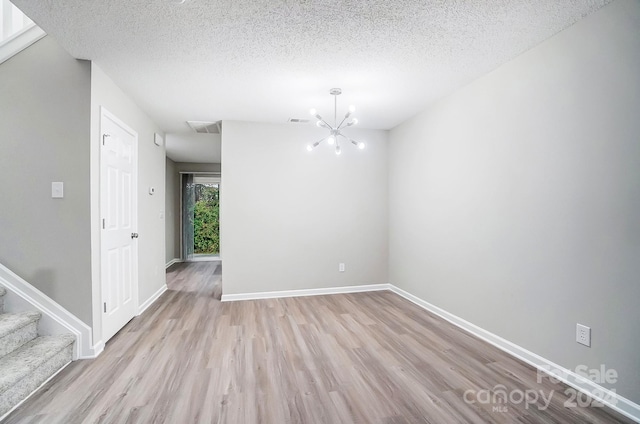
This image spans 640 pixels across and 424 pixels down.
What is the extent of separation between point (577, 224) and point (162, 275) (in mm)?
5030

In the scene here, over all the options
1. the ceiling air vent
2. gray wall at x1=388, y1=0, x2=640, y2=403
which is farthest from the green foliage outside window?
gray wall at x1=388, y1=0, x2=640, y2=403

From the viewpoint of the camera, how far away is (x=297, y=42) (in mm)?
2348

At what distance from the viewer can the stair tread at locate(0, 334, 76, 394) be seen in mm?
1886

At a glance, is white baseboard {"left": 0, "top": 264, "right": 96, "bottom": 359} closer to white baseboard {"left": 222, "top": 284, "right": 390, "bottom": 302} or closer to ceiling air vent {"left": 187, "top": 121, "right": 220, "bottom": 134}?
white baseboard {"left": 222, "top": 284, "right": 390, "bottom": 302}

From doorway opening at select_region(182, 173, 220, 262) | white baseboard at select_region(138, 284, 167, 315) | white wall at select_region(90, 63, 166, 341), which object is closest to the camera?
white wall at select_region(90, 63, 166, 341)

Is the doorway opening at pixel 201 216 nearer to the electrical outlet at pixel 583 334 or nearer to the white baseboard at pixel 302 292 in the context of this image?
the white baseboard at pixel 302 292

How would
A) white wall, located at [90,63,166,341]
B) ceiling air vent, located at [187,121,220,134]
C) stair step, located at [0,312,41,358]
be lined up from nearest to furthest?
1. stair step, located at [0,312,41,358]
2. white wall, located at [90,63,166,341]
3. ceiling air vent, located at [187,121,220,134]

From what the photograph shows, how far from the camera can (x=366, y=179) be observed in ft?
15.6

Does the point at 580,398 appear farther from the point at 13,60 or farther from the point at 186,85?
the point at 13,60

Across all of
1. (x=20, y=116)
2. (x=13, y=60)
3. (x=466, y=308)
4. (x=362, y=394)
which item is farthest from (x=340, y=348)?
(x=13, y=60)

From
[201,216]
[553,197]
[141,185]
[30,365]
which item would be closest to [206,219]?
[201,216]

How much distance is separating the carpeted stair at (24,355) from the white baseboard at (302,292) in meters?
2.00

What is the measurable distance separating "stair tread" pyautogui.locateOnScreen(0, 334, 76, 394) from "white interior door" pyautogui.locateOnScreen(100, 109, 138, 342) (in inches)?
15.0

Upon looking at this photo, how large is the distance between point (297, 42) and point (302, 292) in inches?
130
